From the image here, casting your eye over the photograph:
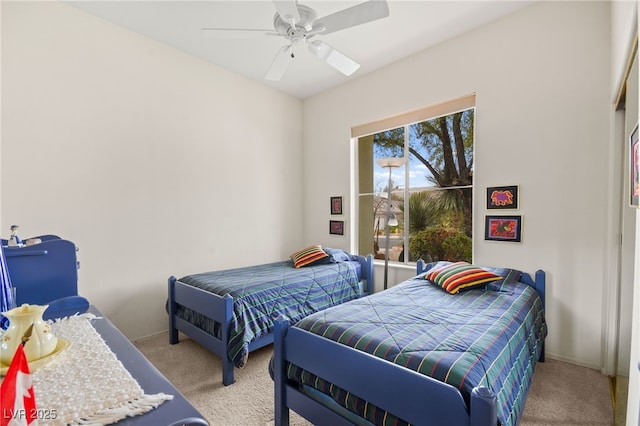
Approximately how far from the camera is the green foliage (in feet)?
10.4

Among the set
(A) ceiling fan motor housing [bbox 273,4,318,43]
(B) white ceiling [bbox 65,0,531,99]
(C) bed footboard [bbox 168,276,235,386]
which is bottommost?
(C) bed footboard [bbox 168,276,235,386]

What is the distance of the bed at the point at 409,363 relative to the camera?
1.16 metres

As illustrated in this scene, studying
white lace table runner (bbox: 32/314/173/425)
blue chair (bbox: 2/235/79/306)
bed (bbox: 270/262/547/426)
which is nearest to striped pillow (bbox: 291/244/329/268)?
bed (bbox: 270/262/547/426)

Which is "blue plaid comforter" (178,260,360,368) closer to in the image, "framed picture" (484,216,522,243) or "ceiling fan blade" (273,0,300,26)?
"framed picture" (484,216,522,243)

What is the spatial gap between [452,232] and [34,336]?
328 centimetres

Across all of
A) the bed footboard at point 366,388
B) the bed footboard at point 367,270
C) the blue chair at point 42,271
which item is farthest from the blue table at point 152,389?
the bed footboard at point 367,270

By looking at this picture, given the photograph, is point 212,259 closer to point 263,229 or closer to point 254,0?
point 263,229

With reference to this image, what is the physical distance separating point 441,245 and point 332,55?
2.22 meters

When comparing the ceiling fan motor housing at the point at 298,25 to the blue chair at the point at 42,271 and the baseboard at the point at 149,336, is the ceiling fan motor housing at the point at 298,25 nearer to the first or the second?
the blue chair at the point at 42,271

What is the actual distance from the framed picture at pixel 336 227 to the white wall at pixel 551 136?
5.46 feet

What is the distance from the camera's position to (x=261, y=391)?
2.10 meters

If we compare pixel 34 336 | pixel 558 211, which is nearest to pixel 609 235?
pixel 558 211

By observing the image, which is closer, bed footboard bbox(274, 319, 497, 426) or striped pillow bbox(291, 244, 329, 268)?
bed footboard bbox(274, 319, 497, 426)

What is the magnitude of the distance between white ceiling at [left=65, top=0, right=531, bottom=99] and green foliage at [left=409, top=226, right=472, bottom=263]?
2.00 meters
